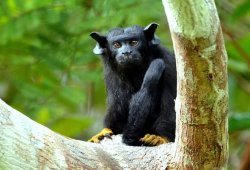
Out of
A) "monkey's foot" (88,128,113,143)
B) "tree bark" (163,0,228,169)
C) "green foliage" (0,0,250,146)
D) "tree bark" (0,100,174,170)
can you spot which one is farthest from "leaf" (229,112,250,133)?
"tree bark" (163,0,228,169)

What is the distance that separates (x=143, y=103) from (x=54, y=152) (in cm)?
137

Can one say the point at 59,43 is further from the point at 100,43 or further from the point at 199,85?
the point at 199,85

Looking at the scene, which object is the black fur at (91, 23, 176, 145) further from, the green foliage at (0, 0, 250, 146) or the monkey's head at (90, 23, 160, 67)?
the green foliage at (0, 0, 250, 146)

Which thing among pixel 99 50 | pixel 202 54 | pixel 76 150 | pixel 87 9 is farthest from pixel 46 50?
pixel 202 54

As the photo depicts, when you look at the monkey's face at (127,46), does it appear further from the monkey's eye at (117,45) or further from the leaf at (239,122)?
the leaf at (239,122)

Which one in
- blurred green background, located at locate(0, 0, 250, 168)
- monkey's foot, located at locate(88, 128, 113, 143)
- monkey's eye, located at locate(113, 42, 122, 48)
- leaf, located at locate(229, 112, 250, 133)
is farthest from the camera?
blurred green background, located at locate(0, 0, 250, 168)

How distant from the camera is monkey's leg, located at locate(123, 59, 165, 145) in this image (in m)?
5.70

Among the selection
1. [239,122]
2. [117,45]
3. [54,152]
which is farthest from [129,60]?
[54,152]

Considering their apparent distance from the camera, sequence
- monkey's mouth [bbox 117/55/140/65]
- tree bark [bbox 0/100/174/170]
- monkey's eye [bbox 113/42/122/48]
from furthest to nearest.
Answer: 1. monkey's eye [bbox 113/42/122/48]
2. monkey's mouth [bbox 117/55/140/65]
3. tree bark [bbox 0/100/174/170]

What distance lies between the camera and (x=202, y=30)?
3900 millimetres

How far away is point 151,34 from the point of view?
6352 mm

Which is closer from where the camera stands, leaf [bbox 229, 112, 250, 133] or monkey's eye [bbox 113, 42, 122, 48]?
monkey's eye [bbox 113, 42, 122, 48]

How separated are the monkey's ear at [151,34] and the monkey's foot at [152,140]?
99 cm

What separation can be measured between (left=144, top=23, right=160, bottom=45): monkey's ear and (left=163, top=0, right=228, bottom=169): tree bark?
1.77 m
